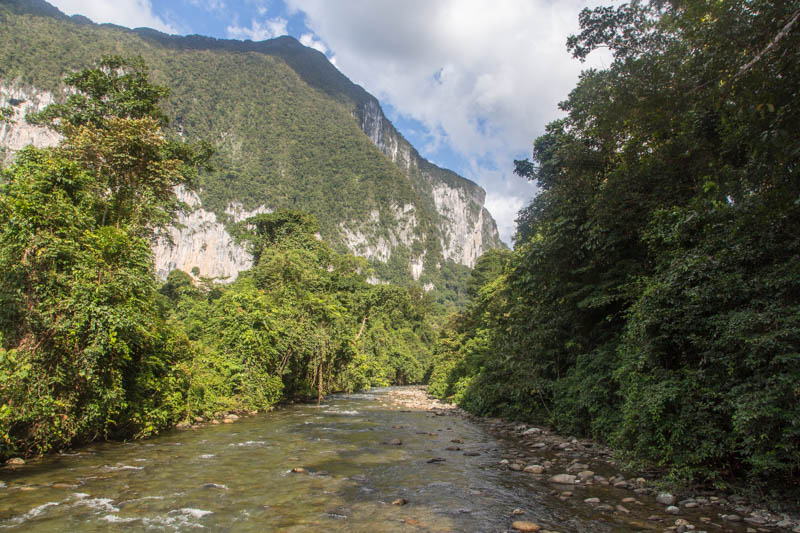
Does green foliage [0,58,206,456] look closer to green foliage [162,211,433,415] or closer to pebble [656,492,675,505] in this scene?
green foliage [162,211,433,415]

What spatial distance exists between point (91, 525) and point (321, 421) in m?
10.9

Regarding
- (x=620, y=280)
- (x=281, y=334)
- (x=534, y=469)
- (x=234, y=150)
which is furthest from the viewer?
(x=234, y=150)

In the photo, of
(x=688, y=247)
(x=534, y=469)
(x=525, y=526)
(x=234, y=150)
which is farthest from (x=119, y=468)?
(x=234, y=150)

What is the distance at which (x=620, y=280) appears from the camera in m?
10.8

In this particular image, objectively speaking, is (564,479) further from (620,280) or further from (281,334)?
(281,334)

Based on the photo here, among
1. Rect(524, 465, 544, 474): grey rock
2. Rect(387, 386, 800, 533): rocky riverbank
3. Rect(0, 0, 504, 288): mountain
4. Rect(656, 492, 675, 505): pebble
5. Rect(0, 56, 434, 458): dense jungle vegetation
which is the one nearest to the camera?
Rect(387, 386, 800, 533): rocky riverbank

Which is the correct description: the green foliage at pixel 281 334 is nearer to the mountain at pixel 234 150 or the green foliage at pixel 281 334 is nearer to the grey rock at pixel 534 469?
the grey rock at pixel 534 469

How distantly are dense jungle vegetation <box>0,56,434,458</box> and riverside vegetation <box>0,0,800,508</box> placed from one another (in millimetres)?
49

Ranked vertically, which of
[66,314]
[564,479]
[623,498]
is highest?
[66,314]

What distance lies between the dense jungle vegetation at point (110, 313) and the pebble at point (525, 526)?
7.68m

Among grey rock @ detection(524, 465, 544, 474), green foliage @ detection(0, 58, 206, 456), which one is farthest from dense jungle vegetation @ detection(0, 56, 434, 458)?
grey rock @ detection(524, 465, 544, 474)

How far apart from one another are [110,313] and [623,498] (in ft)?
31.5

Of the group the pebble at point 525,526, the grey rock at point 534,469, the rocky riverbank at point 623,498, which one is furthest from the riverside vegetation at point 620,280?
the pebble at point 525,526

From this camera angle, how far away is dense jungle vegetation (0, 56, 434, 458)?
7363 mm
